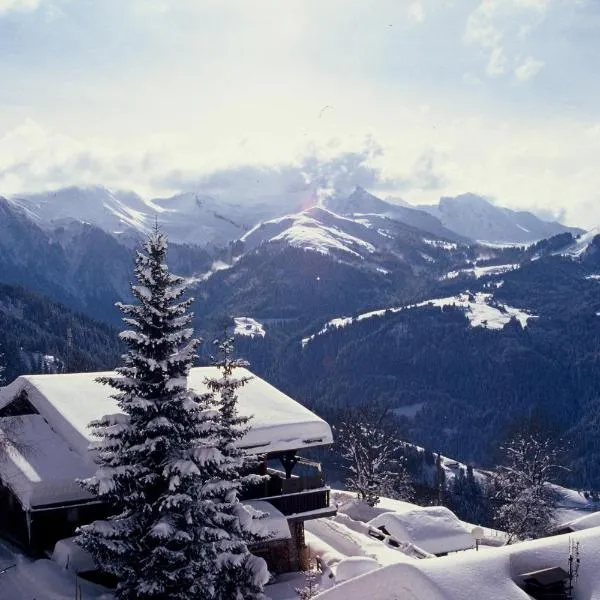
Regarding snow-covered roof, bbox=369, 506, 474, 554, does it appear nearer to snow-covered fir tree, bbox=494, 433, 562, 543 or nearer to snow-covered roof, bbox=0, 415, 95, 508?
snow-covered fir tree, bbox=494, 433, 562, 543

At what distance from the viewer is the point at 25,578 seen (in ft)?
82.5

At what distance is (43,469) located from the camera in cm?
2703

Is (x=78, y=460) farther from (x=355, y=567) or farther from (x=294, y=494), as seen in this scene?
(x=355, y=567)

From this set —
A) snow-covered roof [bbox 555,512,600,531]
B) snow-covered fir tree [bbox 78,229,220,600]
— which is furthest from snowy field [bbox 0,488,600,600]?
snow-covered fir tree [bbox 78,229,220,600]

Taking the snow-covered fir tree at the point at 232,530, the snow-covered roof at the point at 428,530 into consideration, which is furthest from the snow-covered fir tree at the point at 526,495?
the snow-covered fir tree at the point at 232,530

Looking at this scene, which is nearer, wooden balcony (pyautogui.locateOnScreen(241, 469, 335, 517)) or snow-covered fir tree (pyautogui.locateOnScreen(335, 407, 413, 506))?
wooden balcony (pyautogui.locateOnScreen(241, 469, 335, 517))

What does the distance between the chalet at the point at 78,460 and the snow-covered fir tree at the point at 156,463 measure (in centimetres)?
452

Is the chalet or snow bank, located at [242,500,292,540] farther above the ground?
the chalet

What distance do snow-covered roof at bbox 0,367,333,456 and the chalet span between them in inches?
1.6

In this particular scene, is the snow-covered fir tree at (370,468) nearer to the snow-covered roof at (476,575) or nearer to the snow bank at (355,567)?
the snow bank at (355,567)

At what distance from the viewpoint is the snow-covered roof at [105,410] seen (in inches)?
1166

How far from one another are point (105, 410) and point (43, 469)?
3895mm

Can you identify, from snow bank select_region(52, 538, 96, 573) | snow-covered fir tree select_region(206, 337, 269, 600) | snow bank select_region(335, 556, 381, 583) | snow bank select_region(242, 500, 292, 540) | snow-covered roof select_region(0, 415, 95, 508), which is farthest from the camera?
snow bank select_region(242, 500, 292, 540)

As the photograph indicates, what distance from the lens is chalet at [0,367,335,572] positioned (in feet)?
88.3
